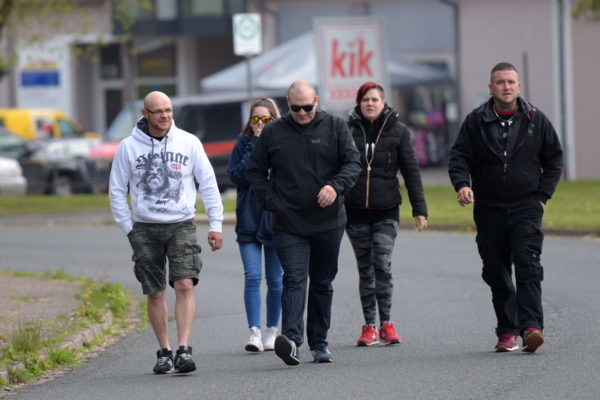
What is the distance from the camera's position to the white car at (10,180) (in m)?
31.1

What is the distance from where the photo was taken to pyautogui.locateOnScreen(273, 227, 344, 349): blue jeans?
9414 millimetres

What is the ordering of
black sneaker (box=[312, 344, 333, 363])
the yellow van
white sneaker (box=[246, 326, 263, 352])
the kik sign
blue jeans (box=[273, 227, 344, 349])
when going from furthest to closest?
the yellow van
the kik sign
white sneaker (box=[246, 326, 263, 352])
black sneaker (box=[312, 344, 333, 363])
blue jeans (box=[273, 227, 344, 349])

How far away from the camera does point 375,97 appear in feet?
33.6

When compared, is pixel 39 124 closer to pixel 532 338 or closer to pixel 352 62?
pixel 352 62

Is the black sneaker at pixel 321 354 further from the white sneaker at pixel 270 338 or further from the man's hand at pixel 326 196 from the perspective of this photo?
the man's hand at pixel 326 196

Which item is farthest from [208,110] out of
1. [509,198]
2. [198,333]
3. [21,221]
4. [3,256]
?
[509,198]

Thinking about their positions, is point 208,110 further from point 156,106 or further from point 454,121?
point 156,106

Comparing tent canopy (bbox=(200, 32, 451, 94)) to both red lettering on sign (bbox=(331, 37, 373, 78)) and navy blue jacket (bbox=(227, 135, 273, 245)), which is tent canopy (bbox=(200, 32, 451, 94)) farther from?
navy blue jacket (bbox=(227, 135, 273, 245))

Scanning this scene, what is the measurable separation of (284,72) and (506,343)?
952 inches

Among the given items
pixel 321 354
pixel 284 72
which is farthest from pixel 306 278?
pixel 284 72

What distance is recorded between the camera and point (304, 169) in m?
9.33

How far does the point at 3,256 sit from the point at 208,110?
13967mm

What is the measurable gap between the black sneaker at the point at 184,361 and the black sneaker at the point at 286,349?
52 cm

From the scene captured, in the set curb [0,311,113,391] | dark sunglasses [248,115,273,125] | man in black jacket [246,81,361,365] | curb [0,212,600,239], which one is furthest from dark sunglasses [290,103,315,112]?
curb [0,212,600,239]
